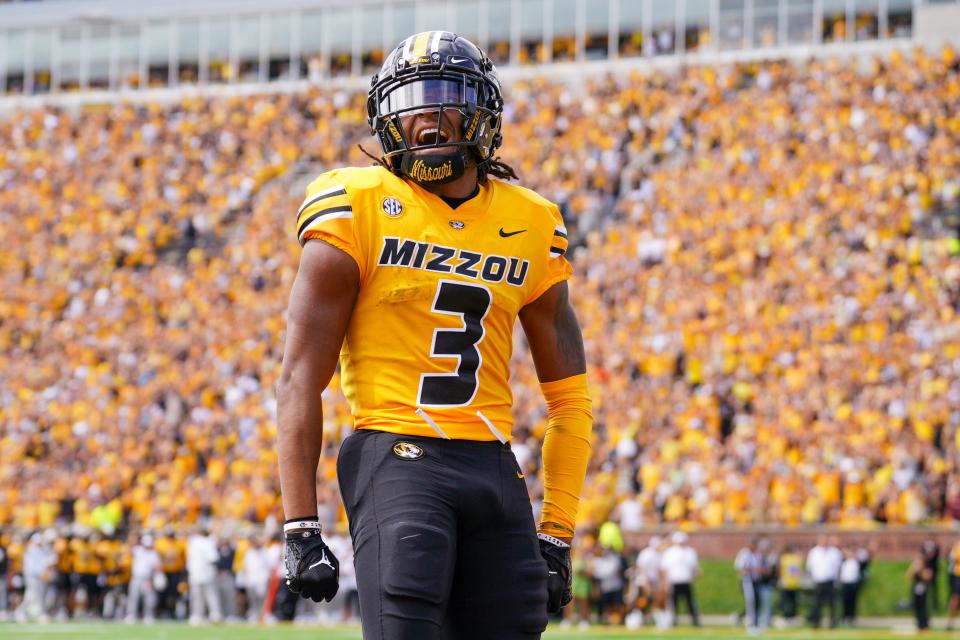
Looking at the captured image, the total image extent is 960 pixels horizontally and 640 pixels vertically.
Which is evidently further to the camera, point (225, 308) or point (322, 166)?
point (322, 166)

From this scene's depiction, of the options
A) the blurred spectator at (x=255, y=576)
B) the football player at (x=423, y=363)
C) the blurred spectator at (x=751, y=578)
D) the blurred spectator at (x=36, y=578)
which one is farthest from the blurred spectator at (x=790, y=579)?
the football player at (x=423, y=363)

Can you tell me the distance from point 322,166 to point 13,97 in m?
11.2

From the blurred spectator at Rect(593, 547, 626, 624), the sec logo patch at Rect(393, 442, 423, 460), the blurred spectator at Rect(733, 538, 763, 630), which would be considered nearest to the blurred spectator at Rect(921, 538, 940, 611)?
the blurred spectator at Rect(733, 538, 763, 630)

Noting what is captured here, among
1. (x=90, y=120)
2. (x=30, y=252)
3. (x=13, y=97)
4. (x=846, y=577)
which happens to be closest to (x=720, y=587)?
(x=846, y=577)

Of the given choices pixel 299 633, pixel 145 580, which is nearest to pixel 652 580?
pixel 299 633

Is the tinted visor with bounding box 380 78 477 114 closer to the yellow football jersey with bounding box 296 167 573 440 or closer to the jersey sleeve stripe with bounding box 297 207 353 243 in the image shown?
the yellow football jersey with bounding box 296 167 573 440

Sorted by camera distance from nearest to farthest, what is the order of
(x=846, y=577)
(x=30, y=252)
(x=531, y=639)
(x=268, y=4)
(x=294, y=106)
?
(x=531, y=639) < (x=846, y=577) < (x=30, y=252) < (x=294, y=106) < (x=268, y=4)

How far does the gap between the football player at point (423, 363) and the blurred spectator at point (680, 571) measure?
15273mm

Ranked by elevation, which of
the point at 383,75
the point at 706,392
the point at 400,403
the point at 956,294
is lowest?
the point at 400,403

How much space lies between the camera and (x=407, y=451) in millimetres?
3754

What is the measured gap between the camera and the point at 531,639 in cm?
380

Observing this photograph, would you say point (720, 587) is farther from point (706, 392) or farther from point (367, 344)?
point (367, 344)

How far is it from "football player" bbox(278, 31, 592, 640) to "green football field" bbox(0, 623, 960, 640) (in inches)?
523

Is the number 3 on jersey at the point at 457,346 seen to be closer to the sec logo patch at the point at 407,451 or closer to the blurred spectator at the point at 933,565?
the sec logo patch at the point at 407,451
